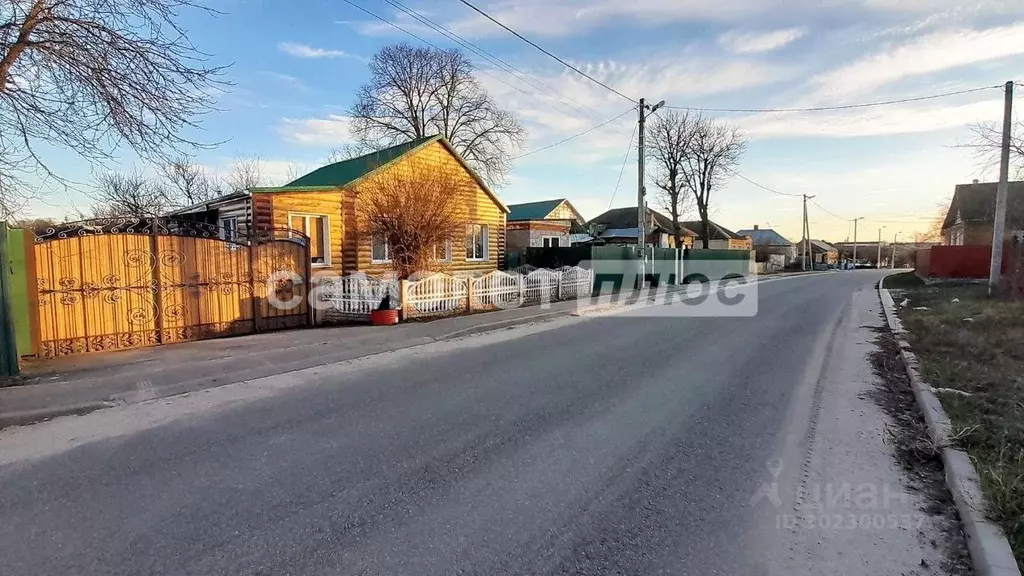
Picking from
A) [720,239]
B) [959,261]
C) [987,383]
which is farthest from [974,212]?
[987,383]

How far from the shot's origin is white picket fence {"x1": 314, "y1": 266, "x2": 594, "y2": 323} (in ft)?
40.1

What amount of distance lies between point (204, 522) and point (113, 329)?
7.15 meters

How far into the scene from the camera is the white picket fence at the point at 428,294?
12.2 meters

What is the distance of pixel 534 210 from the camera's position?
3872cm

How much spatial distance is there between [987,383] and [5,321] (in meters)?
12.4

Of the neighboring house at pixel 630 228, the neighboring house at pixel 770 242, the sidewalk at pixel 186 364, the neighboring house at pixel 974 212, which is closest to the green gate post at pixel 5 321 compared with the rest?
the sidewalk at pixel 186 364

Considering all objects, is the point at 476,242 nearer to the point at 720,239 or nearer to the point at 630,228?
the point at 630,228

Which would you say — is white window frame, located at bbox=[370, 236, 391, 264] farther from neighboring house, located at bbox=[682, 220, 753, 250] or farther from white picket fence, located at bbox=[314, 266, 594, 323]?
neighboring house, located at bbox=[682, 220, 753, 250]

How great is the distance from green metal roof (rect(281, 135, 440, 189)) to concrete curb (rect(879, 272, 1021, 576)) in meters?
15.1

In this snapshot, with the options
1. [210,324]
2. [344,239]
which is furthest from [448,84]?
[210,324]

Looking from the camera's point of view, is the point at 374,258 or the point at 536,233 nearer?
the point at 374,258

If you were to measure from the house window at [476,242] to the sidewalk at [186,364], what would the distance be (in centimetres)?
930

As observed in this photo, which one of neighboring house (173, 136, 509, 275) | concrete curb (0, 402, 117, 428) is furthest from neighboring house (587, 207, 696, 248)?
concrete curb (0, 402, 117, 428)

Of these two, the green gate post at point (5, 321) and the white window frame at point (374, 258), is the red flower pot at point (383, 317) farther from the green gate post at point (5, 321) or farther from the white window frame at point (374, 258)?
the green gate post at point (5, 321)
